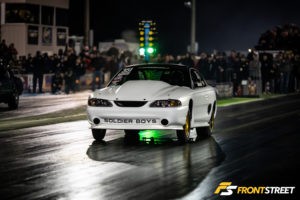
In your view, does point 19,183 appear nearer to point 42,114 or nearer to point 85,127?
point 85,127

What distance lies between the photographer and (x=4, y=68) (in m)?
25.3

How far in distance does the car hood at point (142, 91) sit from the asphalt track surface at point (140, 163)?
0.87 meters

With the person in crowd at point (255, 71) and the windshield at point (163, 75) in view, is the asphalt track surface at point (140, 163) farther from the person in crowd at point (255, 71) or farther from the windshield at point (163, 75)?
the person in crowd at point (255, 71)

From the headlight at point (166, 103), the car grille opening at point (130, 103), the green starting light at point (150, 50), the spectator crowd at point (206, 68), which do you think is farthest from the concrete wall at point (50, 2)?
the headlight at point (166, 103)

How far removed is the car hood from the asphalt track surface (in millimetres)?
866

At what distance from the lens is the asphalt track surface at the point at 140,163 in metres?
9.66

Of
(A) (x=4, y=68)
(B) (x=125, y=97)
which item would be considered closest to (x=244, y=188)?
(B) (x=125, y=97)

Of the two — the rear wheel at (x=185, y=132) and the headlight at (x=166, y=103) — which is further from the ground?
the headlight at (x=166, y=103)

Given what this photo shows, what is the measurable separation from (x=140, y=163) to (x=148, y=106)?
2398mm

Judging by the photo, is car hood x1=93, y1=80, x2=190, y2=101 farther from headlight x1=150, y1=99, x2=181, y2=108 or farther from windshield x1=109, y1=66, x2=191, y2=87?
windshield x1=109, y1=66, x2=191, y2=87

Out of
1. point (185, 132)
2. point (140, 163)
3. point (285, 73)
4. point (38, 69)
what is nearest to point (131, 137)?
point (185, 132)

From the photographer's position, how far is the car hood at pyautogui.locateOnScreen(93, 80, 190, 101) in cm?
1452

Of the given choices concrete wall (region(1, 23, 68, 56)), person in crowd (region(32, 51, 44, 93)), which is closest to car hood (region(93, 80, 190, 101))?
person in crowd (region(32, 51, 44, 93))

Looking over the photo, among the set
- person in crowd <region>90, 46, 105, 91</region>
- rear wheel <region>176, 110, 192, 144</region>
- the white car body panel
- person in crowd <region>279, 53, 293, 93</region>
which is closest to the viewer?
the white car body panel
